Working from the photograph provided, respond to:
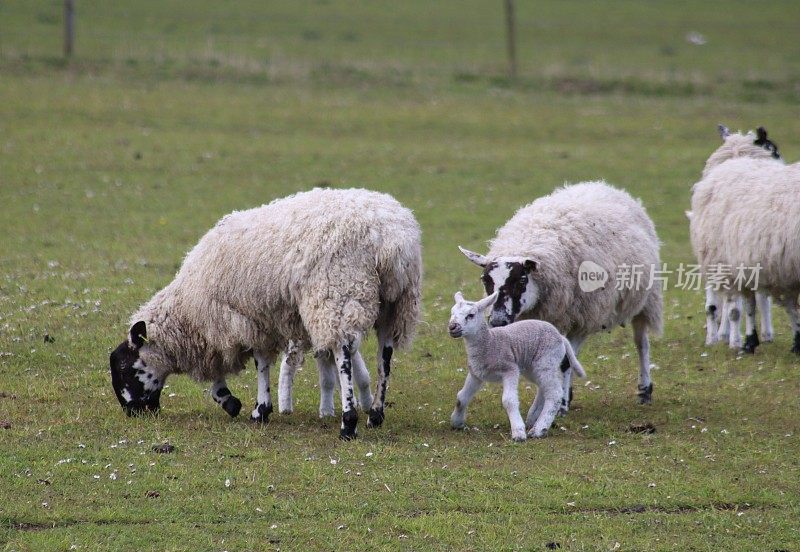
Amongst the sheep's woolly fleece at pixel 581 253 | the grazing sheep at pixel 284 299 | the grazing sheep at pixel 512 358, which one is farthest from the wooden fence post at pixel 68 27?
the grazing sheep at pixel 512 358

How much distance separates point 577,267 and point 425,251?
9.18 m

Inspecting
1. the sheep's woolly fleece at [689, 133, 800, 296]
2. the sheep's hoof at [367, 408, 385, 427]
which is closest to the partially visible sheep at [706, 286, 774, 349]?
the sheep's woolly fleece at [689, 133, 800, 296]

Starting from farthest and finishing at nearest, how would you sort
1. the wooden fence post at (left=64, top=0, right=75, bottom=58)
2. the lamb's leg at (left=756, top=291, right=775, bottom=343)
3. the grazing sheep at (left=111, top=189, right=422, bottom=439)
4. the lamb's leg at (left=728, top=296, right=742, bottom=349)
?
the wooden fence post at (left=64, top=0, right=75, bottom=58) → the lamb's leg at (left=756, top=291, right=775, bottom=343) → the lamb's leg at (left=728, top=296, right=742, bottom=349) → the grazing sheep at (left=111, top=189, right=422, bottom=439)

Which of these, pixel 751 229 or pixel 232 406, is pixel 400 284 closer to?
pixel 232 406

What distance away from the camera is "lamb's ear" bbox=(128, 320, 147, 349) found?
37.0ft

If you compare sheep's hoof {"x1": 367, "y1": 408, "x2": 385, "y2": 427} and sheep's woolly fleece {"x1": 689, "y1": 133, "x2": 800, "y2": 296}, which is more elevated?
sheep's woolly fleece {"x1": 689, "y1": 133, "x2": 800, "y2": 296}

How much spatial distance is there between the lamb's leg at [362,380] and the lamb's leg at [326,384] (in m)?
0.24

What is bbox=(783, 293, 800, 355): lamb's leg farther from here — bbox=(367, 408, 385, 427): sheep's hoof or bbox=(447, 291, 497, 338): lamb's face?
bbox=(367, 408, 385, 427): sheep's hoof

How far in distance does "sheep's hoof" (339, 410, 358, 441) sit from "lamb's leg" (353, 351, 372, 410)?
42.8 inches

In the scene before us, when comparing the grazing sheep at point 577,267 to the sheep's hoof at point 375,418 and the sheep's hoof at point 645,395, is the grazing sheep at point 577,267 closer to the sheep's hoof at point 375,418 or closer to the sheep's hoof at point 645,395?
the sheep's hoof at point 645,395

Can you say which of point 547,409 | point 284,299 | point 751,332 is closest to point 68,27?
point 751,332

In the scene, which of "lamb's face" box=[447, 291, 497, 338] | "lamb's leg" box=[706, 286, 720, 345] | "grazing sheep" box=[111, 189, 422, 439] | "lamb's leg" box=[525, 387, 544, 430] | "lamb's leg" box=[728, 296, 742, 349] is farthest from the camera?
"lamb's leg" box=[706, 286, 720, 345]

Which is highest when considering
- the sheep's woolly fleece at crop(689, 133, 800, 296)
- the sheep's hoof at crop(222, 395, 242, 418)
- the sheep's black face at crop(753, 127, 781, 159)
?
the sheep's black face at crop(753, 127, 781, 159)

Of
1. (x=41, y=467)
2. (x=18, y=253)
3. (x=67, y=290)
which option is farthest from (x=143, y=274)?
(x=41, y=467)
